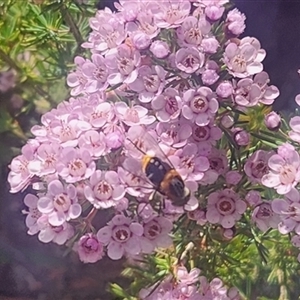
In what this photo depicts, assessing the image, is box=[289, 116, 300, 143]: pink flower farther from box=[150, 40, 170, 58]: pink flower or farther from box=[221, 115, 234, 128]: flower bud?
box=[150, 40, 170, 58]: pink flower

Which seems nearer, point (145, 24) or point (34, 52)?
point (145, 24)

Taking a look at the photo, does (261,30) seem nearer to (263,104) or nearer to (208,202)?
(263,104)

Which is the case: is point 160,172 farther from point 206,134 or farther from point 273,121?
point 273,121

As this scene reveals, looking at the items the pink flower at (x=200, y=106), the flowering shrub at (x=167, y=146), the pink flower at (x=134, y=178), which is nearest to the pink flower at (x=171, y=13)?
the flowering shrub at (x=167, y=146)

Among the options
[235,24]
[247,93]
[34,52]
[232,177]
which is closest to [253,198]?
[232,177]

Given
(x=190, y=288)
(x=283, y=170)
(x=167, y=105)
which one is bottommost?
(x=190, y=288)

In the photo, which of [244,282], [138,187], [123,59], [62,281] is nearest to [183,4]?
[123,59]

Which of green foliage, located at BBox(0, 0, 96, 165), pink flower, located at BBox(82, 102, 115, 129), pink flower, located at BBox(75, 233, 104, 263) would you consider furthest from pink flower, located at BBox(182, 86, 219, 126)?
green foliage, located at BBox(0, 0, 96, 165)
